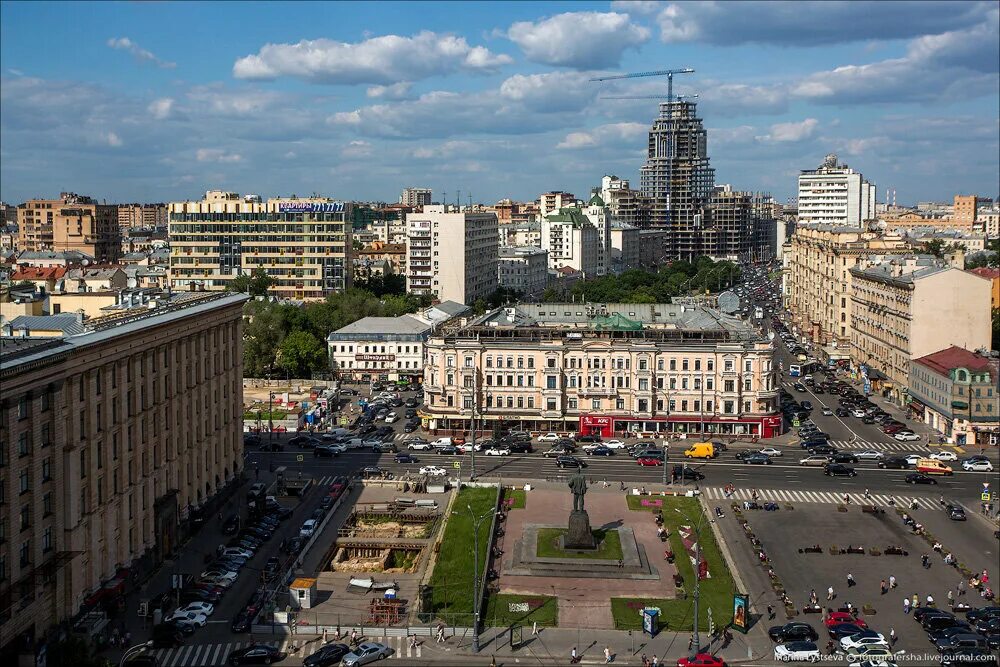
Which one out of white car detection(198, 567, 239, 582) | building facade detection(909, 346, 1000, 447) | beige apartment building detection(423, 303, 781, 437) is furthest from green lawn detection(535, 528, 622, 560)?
building facade detection(909, 346, 1000, 447)

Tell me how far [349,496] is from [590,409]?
1276 inches

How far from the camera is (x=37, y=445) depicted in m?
56.8

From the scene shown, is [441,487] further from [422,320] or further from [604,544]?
[422,320]

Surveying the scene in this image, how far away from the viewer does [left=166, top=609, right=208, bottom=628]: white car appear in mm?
62272

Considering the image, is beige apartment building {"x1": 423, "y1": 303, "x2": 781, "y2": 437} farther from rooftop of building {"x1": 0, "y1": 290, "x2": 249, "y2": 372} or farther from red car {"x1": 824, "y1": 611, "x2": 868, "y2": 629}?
red car {"x1": 824, "y1": 611, "x2": 868, "y2": 629}

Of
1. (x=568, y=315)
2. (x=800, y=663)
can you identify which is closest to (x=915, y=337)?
(x=568, y=315)

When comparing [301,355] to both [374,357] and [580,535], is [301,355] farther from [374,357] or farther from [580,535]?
[580,535]

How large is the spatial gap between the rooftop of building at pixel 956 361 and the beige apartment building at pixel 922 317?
3.32 m

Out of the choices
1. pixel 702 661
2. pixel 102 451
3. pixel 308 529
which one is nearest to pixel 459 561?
pixel 308 529

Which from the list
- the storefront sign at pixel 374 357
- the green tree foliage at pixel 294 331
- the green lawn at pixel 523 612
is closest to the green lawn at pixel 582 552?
the green lawn at pixel 523 612

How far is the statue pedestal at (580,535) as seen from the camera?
7500cm

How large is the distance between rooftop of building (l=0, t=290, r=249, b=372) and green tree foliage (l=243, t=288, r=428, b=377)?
5607 centimetres

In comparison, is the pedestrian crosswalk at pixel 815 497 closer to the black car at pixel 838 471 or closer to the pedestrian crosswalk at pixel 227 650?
the black car at pixel 838 471

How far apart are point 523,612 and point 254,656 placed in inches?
628
